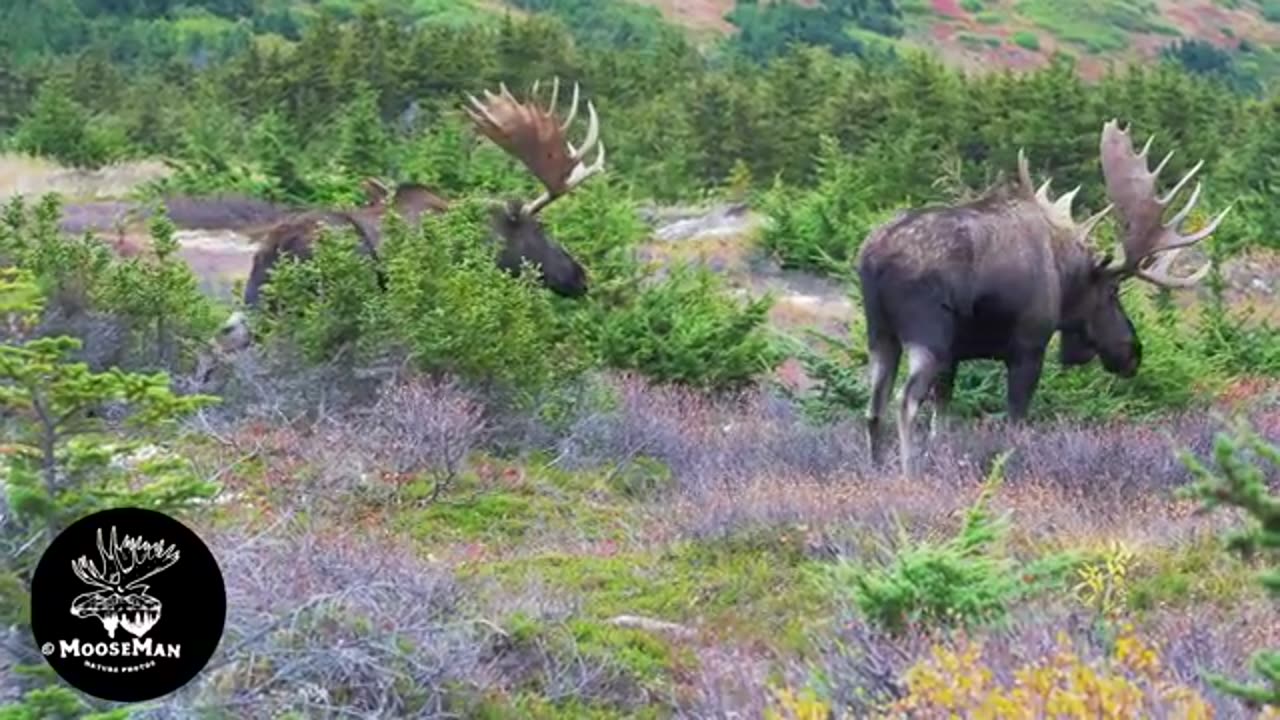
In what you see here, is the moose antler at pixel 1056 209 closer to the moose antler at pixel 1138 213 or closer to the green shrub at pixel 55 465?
the moose antler at pixel 1138 213

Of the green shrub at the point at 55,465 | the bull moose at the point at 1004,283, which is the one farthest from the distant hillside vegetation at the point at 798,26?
the green shrub at the point at 55,465

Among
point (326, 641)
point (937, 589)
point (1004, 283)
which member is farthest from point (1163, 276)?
point (326, 641)

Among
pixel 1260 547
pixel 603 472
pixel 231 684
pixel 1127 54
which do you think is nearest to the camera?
pixel 1260 547

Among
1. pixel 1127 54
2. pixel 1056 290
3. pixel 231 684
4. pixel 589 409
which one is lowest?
pixel 1127 54

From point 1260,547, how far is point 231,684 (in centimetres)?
313

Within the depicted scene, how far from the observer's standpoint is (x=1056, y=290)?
12.2m

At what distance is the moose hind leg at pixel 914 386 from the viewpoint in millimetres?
11352

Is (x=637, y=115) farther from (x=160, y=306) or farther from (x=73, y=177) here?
(x=160, y=306)

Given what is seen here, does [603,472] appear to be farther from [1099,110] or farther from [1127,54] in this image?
[1127,54]

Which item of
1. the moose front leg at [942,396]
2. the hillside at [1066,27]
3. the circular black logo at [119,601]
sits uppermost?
the circular black logo at [119,601]

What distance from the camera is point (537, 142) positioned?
15.2 metres

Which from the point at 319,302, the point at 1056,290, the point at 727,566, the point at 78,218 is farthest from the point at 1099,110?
the point at 727,566

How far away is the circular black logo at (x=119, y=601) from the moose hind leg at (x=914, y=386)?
674 cm

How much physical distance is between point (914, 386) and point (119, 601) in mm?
7060
